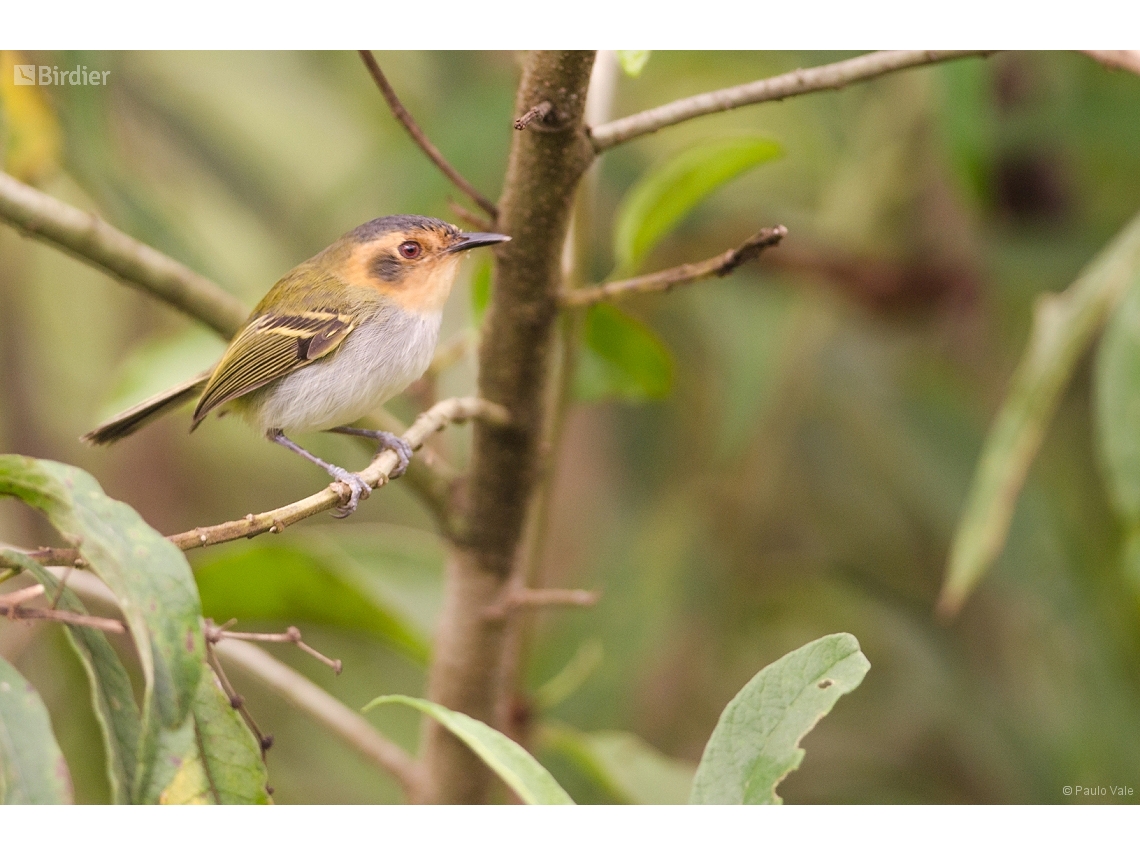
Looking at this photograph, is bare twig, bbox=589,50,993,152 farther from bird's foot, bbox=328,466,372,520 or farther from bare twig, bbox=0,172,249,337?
bare twig, bbox=0,172,249,337

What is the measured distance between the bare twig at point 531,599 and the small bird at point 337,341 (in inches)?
9.8

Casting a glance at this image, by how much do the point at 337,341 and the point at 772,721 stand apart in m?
0.83

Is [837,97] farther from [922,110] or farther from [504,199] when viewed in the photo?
[504,199]

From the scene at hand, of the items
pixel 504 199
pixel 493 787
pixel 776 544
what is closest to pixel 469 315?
pixel 504 199

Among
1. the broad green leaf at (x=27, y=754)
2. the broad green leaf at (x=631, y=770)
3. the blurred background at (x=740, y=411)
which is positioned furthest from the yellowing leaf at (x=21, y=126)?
the broad green leaf at (x=631, y=770)

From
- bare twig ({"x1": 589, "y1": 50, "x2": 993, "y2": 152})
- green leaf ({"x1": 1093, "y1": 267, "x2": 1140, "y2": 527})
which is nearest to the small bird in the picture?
bare twig ({"x1": 589, "y1": 50, "x2": 993, "y2": 152})

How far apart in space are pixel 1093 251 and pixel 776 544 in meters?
0.90

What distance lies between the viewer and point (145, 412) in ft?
5.05

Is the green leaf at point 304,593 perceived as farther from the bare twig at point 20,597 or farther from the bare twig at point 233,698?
the bare twig at point 20,597

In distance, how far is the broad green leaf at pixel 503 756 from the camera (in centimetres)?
93

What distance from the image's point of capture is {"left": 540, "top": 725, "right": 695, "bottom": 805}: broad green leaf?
152 cm

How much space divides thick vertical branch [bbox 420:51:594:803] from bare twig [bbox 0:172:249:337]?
0.34 meters

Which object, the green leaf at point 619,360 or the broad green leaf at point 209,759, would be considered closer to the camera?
the broad green leaf at point 209,759

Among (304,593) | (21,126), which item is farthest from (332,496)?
(21,126)
